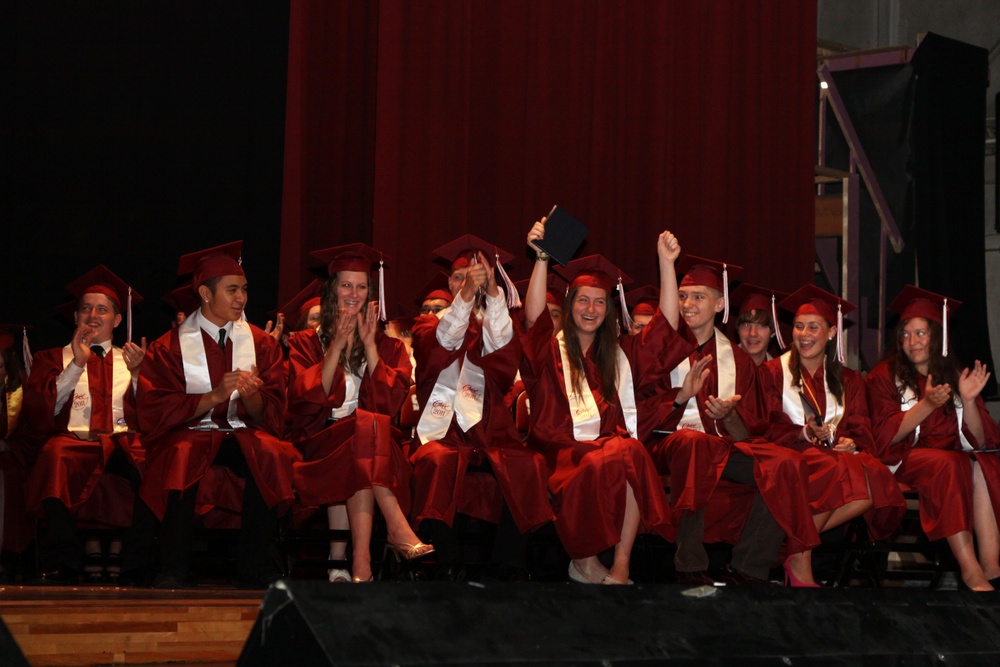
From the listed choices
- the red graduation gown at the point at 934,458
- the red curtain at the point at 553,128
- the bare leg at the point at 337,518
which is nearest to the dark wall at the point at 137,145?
the red curtain at the point at 553,128

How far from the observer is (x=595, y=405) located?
15.8 ft

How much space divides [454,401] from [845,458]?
1.76 m

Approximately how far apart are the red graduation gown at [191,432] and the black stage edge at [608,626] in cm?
268

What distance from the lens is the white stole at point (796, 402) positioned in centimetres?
527

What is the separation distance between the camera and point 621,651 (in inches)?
74.3

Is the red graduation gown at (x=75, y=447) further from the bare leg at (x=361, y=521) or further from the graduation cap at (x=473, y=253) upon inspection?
the graduation cap at (x=473, y=253)

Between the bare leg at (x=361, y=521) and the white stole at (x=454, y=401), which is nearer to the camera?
the bare leg at (x=361, y=521)

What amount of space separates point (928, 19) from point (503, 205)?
4471 millimetres

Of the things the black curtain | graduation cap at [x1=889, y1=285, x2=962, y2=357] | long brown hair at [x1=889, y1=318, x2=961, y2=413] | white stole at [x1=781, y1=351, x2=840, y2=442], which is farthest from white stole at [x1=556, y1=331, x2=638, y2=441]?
the black curtain

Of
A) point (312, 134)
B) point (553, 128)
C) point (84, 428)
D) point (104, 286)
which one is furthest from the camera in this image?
point (553, 128)

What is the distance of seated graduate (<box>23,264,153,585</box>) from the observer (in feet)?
15.5

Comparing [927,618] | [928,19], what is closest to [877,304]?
[928,19]

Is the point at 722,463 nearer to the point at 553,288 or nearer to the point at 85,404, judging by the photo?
the point at 553,288

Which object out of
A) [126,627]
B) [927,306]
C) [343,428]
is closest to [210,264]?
[343,428]
